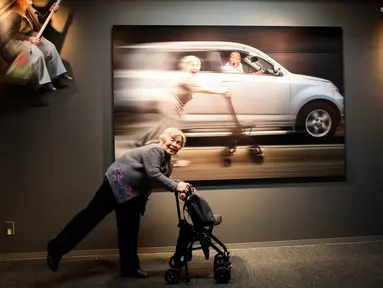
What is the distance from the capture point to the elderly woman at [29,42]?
3412mm

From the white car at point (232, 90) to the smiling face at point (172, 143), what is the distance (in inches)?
24.1

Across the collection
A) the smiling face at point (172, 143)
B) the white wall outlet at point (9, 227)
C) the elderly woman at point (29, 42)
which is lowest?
the white wall outlet at point (9, 227)

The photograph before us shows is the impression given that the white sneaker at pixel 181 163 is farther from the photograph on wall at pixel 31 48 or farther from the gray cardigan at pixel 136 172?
the photograph on wall at pixel 31 48

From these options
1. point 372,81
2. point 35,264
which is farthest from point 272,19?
point 35,264

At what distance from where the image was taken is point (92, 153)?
12.3 feet

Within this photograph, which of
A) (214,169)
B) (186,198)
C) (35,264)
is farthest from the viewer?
(214,169)

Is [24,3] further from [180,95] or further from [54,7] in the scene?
[180,95]

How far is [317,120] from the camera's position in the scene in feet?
12.7

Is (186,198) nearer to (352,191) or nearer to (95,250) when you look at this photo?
(95,250)

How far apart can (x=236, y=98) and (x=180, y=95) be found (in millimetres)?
551

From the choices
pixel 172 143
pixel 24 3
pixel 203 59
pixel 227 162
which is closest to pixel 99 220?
pixel 172 143

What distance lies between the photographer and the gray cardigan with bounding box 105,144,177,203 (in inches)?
121

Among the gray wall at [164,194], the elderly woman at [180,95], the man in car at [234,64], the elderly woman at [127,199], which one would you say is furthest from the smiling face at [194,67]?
the elderly woman at [127,199]

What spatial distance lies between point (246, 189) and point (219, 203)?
307 millimetres
